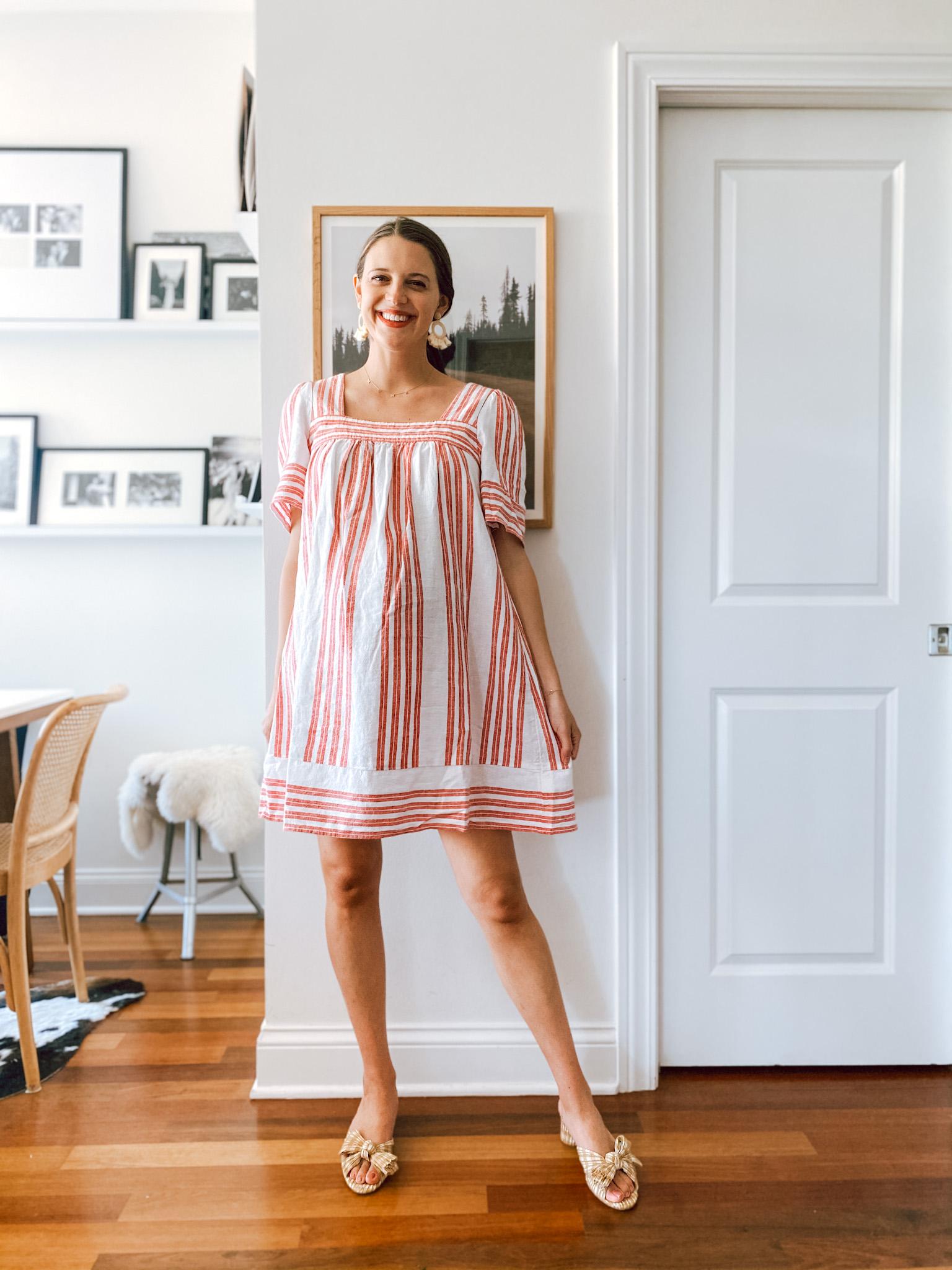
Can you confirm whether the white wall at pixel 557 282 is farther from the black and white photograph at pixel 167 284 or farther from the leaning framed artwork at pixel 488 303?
the black and white photograph at pixel 167 284

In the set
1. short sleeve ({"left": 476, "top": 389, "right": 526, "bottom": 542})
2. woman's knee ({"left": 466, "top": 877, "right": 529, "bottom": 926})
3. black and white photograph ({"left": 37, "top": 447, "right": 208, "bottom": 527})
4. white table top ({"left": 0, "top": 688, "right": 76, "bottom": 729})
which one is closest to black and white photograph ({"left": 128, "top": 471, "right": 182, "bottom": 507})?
black and white photograph ({"left": 37, "top": 447, "right": 208, "bottom": 527})

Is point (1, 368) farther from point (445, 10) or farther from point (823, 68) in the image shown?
point (823, 68)

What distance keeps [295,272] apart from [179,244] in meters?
1.36

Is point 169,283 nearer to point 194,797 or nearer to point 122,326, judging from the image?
point 122,326

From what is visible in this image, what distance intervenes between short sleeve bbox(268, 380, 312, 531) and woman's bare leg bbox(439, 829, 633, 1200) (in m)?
0.63

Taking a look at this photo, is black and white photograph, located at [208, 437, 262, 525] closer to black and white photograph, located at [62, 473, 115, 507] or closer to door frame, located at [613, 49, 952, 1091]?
black and white photograph, located at [62, 473, 115, 507]

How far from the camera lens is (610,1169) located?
1.50 meters

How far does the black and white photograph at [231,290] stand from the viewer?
114 inches

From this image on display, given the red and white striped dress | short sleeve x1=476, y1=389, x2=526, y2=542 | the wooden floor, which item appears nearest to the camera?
the wooden floor

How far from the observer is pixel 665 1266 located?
4.36 feet

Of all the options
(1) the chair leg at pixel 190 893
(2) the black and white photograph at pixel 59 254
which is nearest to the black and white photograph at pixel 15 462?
(2) the black and white photograph at pixel 59 254

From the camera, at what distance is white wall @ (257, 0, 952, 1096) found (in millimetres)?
1765

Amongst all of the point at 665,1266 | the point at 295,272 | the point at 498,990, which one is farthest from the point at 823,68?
the point at 665,1266

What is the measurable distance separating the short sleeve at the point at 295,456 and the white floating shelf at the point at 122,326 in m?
1.34
